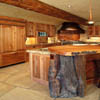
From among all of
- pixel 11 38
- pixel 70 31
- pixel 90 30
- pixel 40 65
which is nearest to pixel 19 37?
pixel 11 38

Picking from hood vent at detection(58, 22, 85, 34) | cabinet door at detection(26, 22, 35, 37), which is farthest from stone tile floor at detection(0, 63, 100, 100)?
hood vent at detection(58, 22, 85, 34)

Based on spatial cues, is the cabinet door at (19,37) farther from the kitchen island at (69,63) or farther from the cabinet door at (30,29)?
the kitchen island at (69,63)

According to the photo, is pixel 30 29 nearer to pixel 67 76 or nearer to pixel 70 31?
pixel 70 31

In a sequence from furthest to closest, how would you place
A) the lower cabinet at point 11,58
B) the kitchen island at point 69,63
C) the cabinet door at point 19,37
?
the cabinet door at point 19,37, the lower cabinet at point 11,58, the kitchen island at point 69,63

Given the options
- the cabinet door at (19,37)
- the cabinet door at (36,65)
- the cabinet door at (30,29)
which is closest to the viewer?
the cabinet door at (36,65)

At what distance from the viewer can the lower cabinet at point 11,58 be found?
5.02 metres

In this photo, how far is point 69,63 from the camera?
2463 millimetres

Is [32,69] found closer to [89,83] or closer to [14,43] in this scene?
[89,83]

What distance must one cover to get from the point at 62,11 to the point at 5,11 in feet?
8.22

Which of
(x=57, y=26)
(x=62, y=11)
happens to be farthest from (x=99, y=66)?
(x=57, y=26)

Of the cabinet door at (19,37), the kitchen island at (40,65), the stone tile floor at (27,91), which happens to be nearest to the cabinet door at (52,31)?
the cabinet door at (19,37)

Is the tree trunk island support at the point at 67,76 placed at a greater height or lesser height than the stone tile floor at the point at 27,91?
greater

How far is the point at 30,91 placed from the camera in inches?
111

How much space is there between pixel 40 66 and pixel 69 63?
38.9 inches
